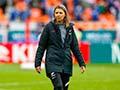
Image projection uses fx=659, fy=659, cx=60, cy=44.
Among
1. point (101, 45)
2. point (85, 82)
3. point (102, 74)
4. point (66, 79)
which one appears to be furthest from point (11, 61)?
point (66, 79)

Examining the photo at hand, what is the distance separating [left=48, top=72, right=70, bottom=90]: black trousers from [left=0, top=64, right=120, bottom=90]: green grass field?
5792 millimetres

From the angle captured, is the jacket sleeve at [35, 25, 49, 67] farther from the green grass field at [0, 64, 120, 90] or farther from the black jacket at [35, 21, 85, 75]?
the green grass field at [0, 64, 120, 90]

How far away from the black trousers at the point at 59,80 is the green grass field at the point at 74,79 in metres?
5.79

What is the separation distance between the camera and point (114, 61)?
3055cm

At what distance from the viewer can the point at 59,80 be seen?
1262 centimetres

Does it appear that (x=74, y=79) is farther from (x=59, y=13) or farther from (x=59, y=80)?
(x=59, y=13)

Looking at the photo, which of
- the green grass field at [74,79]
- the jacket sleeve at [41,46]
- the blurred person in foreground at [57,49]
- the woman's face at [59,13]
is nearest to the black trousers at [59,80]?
the blurred person in foreground at [57,49]

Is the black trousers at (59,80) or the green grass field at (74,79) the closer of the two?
the black trousers at (59,80)

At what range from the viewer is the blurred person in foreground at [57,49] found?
1268 centimetres

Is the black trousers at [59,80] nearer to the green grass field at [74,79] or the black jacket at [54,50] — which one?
the black jacket at [54,50]

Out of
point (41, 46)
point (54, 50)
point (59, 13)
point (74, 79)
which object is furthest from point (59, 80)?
point (74, 79)

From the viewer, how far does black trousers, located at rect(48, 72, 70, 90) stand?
495 inches

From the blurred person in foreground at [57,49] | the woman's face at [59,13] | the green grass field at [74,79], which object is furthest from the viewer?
the green grass field at [74,79]

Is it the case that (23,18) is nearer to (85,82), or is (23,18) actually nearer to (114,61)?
(114,61)
